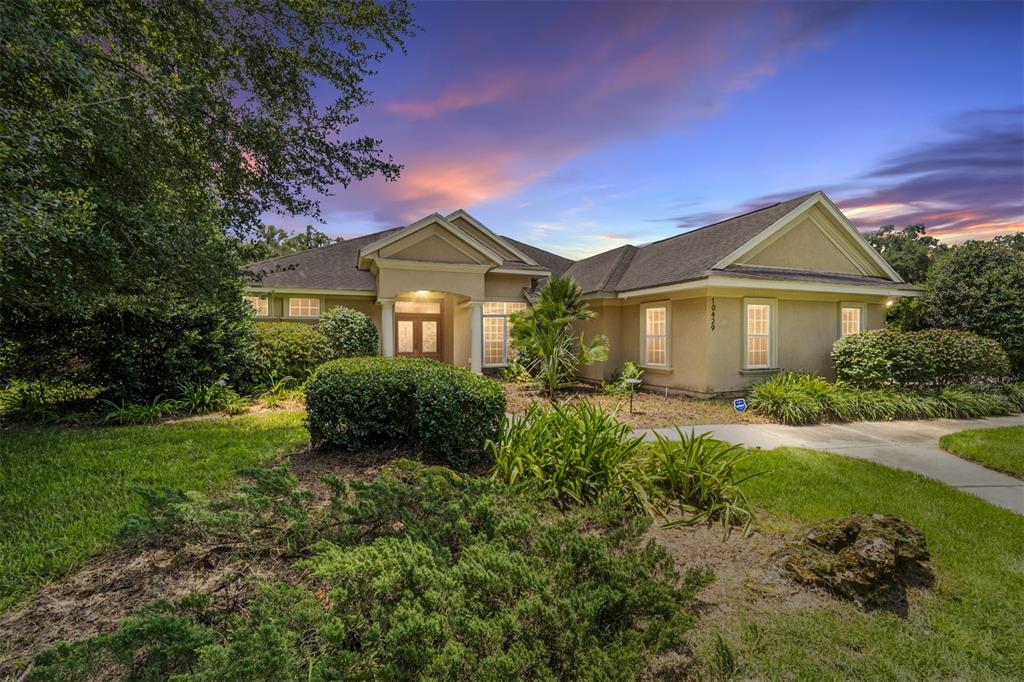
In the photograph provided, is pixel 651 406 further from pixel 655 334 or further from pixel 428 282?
pixel 428 282

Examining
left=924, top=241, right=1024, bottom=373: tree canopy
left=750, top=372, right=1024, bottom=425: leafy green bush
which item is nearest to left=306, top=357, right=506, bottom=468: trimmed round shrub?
left=750, top=372, right=1024, bottom=425: leafy green bush

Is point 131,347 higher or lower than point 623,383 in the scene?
higher

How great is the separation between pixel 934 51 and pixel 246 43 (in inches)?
347

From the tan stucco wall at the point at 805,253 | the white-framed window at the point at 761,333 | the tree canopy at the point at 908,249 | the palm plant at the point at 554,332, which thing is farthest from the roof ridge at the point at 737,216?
the tree canopy at the point at 908,249

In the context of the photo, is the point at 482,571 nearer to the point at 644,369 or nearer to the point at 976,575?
the point at 976,575

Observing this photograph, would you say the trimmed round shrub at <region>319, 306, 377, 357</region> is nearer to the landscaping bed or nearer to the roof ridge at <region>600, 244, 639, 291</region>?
the landscaping bed

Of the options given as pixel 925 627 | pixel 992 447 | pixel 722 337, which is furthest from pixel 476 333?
pixel 925 627

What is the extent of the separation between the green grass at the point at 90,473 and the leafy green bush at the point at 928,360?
1251cm

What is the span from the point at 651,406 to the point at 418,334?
10.2 metres

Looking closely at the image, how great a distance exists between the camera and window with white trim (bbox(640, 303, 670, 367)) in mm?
12289

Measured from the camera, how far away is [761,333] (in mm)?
11867

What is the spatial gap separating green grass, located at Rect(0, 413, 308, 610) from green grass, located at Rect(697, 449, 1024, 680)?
12.2ft

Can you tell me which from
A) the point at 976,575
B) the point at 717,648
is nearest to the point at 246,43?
the point at 717,648

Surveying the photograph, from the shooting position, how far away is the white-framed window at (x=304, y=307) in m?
14.1
